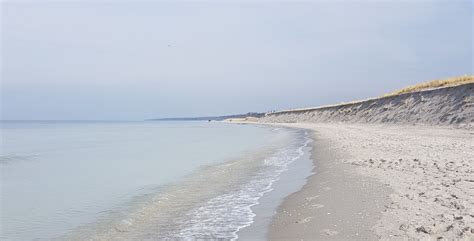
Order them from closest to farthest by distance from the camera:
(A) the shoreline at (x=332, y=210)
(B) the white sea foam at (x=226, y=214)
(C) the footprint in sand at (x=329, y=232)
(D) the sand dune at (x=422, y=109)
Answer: (C) the footprint in sand at (x=329, y=232)
(A) the shoreline at (x=332, y=210)
(B) the white sea foam at (x=226, y=214)
(D) the sand dune at (x=422, y=109)

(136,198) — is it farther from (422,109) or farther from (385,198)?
(422,109)

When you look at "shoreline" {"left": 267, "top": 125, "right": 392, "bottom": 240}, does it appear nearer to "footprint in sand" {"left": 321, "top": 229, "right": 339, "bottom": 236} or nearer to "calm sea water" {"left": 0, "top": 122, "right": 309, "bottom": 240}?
"footprint in sand" {"left": 321, "top": 229, "right": 339, "bottom": 236}

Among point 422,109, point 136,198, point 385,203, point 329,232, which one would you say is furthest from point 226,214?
point 422,109

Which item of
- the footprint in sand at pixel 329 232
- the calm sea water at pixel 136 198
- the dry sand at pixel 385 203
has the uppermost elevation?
the dry sand at pixel 385 203

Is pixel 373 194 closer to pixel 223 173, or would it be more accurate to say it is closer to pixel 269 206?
pixel 269 206

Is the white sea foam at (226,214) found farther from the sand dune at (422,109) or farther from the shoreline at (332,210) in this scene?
the sand dune at (422,109)

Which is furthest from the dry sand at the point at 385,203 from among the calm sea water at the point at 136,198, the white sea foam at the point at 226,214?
the calm sea water at the point at 136,198

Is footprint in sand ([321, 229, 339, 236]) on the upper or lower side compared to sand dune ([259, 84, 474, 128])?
lower

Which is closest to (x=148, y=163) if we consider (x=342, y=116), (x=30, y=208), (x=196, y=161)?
(x=196, y=161)

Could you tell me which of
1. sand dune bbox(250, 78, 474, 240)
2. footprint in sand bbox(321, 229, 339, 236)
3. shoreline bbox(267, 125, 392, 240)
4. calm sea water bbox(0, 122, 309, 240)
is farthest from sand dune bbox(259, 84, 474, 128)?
footprint in sand bbox(321, 229, 339, 236)

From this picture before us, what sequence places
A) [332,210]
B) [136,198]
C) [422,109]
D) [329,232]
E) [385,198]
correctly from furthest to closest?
[422,109] < [136,198] < [385,198] < [332,210] < [329,232]

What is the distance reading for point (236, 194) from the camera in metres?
11.4

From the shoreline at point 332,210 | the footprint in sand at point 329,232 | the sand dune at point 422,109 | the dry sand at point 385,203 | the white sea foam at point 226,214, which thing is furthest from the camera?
the sand dune at point 422,109

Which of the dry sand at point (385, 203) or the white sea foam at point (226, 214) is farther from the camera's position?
the white sea foam at point (226, 214)
